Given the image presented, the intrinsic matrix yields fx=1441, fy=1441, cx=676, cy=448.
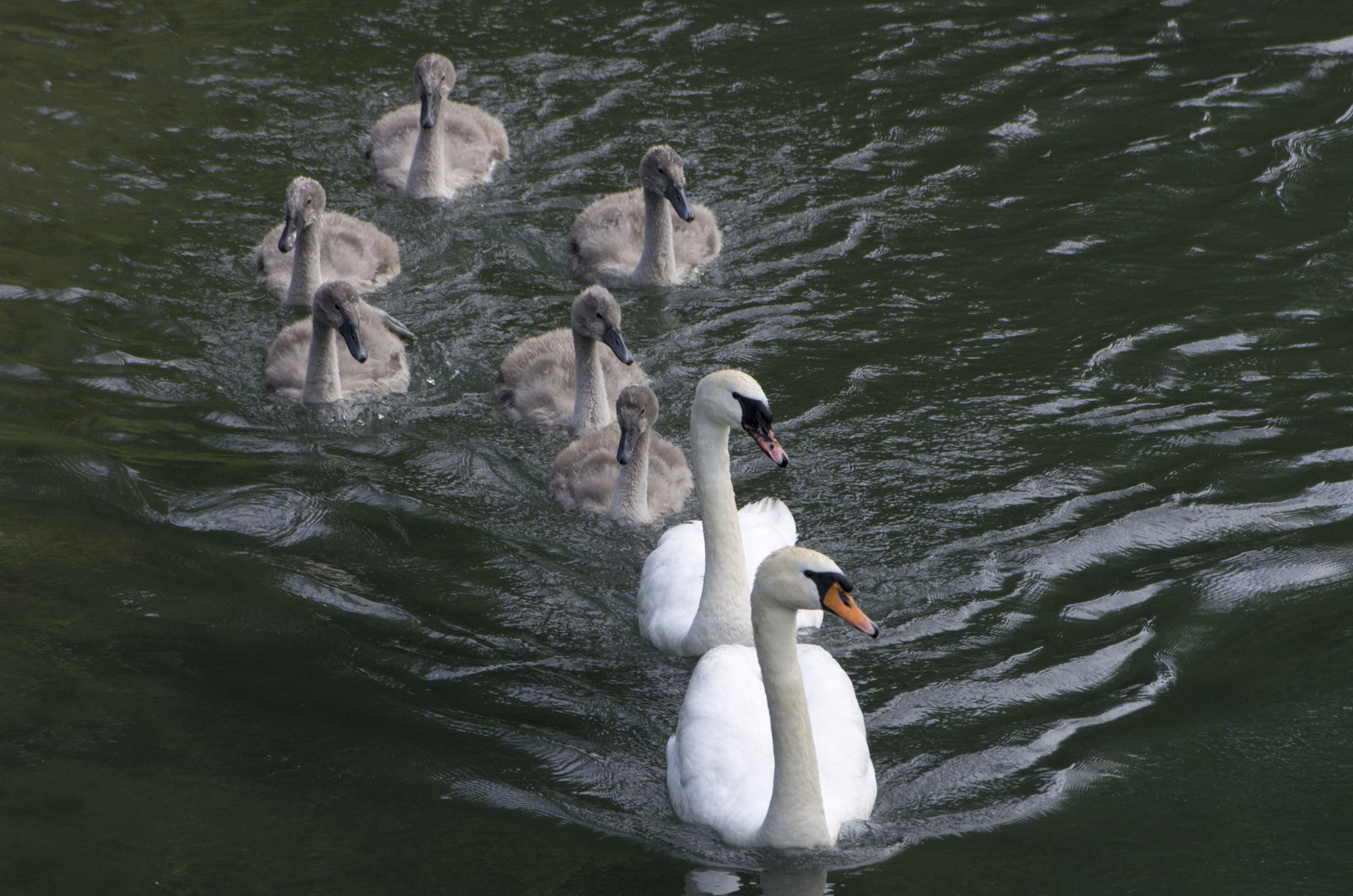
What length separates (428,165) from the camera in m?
10.1

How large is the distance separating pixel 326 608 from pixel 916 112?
685cm

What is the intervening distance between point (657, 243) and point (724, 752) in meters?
4.75

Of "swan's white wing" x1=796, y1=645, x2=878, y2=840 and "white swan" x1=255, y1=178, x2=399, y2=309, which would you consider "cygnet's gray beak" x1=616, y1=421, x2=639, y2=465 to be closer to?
"swan's white wing" x1=796, y1=645, x2=878, y2=840

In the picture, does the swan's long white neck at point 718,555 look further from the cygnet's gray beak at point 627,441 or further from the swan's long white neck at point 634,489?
the swan's long white neck at point 634,489

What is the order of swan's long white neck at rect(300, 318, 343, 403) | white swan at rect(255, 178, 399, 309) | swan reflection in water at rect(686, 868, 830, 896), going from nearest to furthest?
swan reflection in water at rect(686, 868, 830, 896) → swan's long white neck at rect(300, 318, 343, 403) → white swan at rect(255, 178, 399, 309)

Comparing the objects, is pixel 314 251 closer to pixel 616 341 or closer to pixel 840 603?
pixel 616 341

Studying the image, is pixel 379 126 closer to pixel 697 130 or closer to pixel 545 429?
pixel 697 130

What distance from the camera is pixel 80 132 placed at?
11016 millimetres

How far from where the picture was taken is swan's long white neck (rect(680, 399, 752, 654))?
6.03 meters

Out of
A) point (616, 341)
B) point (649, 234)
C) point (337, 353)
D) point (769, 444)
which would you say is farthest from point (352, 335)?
point (769, 444)

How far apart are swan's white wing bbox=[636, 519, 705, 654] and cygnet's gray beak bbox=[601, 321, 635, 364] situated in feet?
4.18

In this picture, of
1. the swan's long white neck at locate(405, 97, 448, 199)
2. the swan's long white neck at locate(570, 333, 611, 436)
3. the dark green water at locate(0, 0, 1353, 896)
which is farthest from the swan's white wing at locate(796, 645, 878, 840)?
the swan's long white neck at locate(405, 97, 448, 199)

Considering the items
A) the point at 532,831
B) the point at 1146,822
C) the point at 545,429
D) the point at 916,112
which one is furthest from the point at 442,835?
the point at 916,112

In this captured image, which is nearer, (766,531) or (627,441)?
(766,531)
